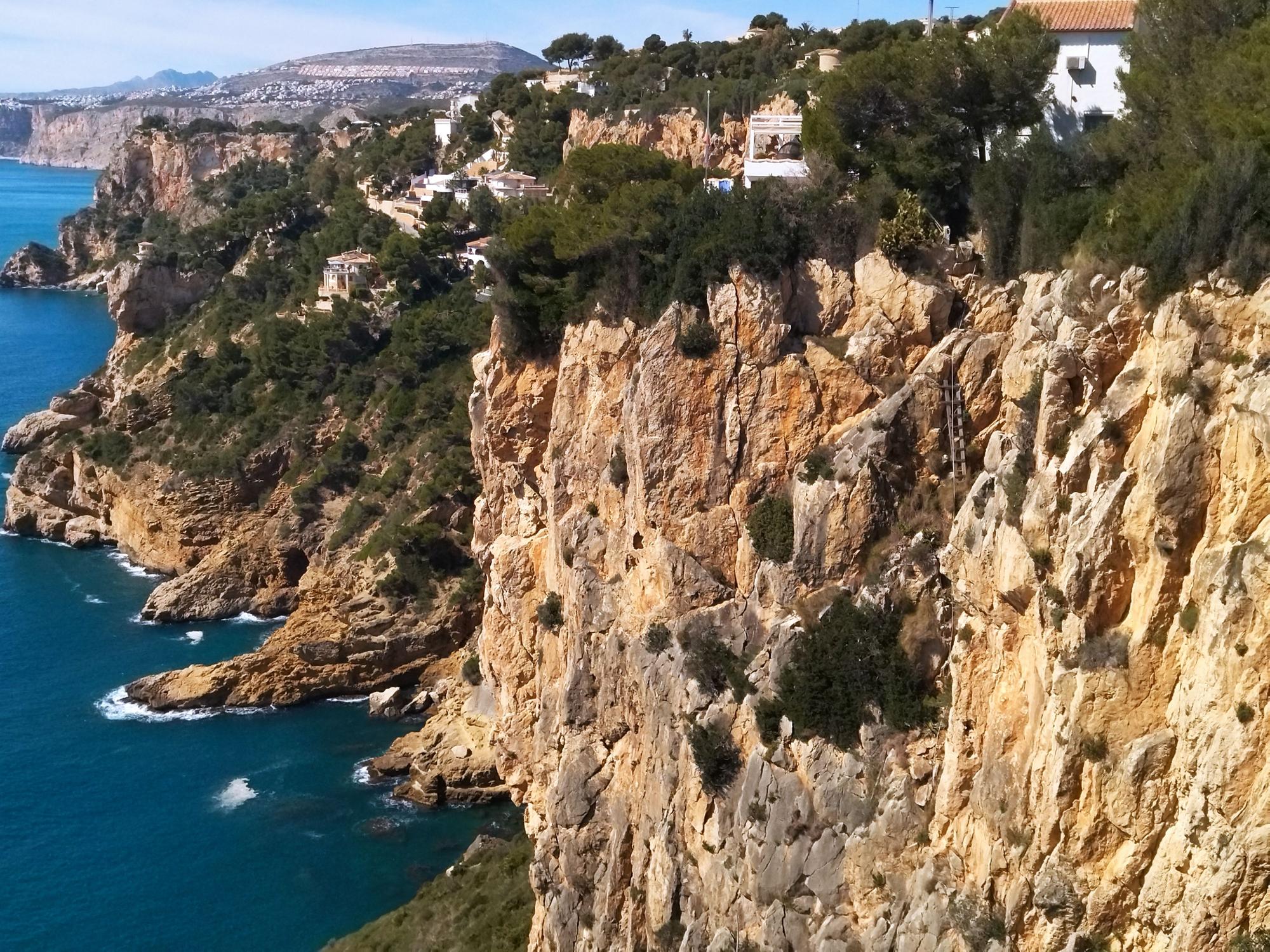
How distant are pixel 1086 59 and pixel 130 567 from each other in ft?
137

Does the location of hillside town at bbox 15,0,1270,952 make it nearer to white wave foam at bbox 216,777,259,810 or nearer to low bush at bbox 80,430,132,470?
white wave foam at bbox 216,777,259,810

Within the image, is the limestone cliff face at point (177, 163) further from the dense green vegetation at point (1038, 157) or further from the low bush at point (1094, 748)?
the low bush at point (1094, 748)

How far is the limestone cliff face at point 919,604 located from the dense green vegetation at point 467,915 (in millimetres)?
2136

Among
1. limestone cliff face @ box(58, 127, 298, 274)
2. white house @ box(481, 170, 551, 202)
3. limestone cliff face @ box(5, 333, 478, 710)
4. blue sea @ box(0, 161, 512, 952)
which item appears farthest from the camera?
limestone cliff face @ box(58, 127, 298, 274)

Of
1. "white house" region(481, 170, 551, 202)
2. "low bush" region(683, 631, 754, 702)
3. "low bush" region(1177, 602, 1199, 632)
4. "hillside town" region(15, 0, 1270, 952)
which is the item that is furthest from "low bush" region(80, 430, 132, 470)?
"low bush" region(1177, 602, 1199, 632)

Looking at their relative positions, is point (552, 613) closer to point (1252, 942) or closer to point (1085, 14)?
point (1085, 14)

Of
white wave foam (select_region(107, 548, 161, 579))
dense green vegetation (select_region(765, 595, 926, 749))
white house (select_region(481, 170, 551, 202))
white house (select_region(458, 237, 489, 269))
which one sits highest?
white house (select_region(481, 170, 551, 202))

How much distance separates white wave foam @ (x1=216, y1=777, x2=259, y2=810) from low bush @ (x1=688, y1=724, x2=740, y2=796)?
19.1 m

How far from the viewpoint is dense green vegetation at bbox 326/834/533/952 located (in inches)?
1075

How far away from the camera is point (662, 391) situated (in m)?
22.1

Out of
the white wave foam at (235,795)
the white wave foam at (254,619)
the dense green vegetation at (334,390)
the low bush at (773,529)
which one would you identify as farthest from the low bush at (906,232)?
the white wave foam at (254,619)

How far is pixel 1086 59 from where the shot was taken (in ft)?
69.7

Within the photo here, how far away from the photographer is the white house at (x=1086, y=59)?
20875 millimetres

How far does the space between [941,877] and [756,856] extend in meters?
3.78
